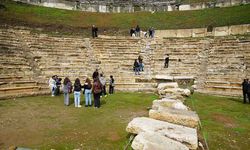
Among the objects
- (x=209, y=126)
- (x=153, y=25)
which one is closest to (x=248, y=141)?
(x=209, y=126)

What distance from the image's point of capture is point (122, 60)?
26125 mm

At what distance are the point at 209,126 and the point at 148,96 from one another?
725 cm

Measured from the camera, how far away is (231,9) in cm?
3919

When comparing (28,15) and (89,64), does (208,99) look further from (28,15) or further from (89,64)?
(28,15)

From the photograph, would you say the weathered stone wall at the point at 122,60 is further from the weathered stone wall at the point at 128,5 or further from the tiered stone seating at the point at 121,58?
the weathered stone wall at the point at 128,5

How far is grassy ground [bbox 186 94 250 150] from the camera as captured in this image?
33.4 ft

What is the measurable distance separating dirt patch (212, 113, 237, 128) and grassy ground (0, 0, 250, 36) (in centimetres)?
2161

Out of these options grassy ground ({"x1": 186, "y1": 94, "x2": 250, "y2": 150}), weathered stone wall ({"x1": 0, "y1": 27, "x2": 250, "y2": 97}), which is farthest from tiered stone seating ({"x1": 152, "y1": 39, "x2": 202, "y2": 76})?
grassy ground ({"x1": 186, "y1": 94, "x2": 250, "y2": 150})

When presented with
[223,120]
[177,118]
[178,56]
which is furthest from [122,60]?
[177,118]

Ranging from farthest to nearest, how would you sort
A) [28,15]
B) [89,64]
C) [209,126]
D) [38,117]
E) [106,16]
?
[106,16]
[28,15]
[89,64]
[38,117]
[209,126]

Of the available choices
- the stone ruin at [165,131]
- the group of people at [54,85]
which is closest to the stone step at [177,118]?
the stone ruin at [165,131]

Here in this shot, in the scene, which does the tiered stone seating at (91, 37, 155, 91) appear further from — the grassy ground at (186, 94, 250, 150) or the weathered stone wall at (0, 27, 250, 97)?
the grassy ground at (186, 94, 250, 150)

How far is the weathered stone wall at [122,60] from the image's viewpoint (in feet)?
66.8

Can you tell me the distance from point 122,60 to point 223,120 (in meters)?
14.2
